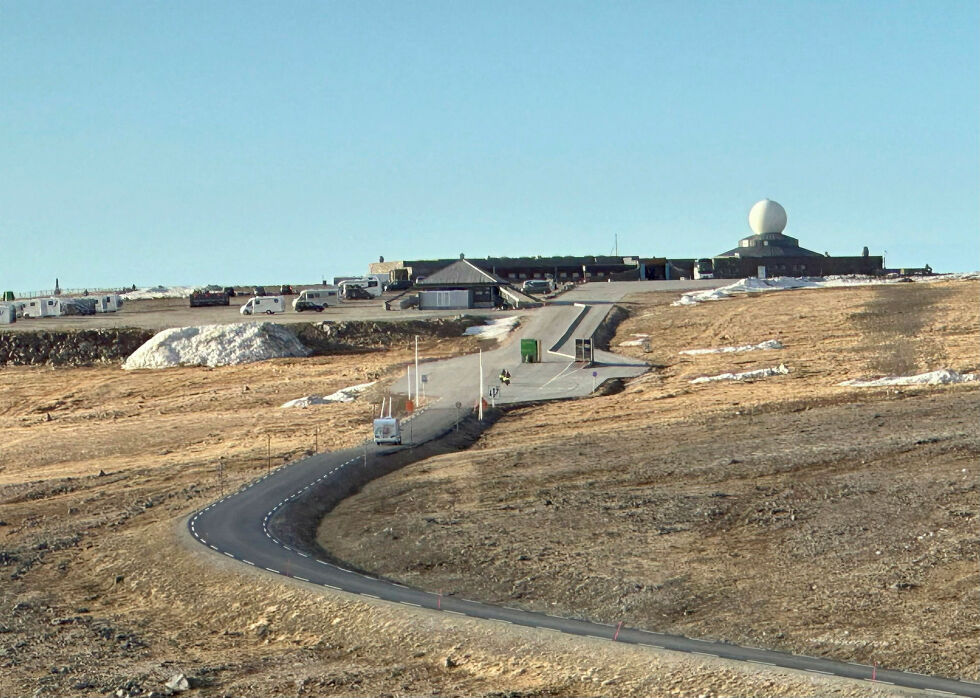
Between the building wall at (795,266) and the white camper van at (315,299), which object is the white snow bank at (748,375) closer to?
the white camper van at (315,299)

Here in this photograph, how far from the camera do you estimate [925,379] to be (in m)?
57.9

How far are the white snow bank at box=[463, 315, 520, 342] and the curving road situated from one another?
58.1 ft

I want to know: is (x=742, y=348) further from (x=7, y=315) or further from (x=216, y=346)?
(x=7, y=315)

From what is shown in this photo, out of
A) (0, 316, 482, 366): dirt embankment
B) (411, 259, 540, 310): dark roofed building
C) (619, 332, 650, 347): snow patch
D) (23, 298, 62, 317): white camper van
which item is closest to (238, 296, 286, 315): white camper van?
Result: (411, 259, 540, 310): dark roofed building

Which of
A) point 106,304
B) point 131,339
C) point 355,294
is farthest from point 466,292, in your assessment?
point 106,304

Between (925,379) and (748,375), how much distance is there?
8.69m

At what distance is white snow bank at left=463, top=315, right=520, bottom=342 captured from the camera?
3105 inches

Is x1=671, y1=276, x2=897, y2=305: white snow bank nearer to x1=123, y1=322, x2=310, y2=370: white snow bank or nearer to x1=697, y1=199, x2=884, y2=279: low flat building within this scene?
x1=697, y1=199, x2=884, y2=279: low flat building

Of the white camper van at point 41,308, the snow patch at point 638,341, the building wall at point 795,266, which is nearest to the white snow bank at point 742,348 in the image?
the snow patch at point 638,341

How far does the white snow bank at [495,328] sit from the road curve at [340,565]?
26100mm

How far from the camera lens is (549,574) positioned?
32219 millimetres

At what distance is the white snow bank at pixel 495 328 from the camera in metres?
78.9

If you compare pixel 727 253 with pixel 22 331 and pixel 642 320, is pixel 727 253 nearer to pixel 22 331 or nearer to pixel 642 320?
pixel 642 320

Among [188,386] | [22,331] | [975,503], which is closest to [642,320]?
[188,386]
